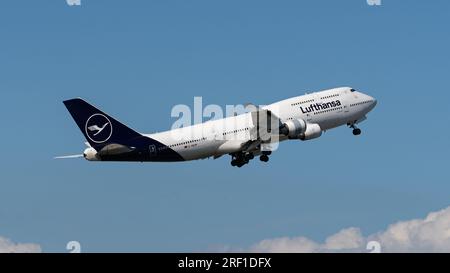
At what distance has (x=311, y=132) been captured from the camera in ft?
A: 363

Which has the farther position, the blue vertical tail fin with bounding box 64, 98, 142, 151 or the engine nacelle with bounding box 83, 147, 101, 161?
the engine nacelle with bounding box 83, 147, 101, 161

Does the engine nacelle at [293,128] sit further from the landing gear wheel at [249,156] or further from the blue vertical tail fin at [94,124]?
the blue vertical tail fin at [94,124]

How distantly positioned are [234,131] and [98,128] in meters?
16.0

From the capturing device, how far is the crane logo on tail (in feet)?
334

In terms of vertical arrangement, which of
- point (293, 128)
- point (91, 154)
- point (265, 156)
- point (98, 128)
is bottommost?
point (91, 154)

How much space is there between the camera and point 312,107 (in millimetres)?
114125

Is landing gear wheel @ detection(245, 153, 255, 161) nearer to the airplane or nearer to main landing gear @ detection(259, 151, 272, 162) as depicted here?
the airplane

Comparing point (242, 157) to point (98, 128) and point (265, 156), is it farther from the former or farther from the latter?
point (98, 128)

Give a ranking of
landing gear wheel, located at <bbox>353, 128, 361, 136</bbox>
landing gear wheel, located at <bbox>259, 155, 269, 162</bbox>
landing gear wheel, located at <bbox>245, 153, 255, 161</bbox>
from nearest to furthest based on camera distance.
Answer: landing gear wheel, located at <bbox>259, 155, 269, 162</bbox> < landing gear wheel, located at <bbox>245, 153, 255, 161</bbox> < landing gear wheel, located at <bbox>353, 128, 361, 136</bbox>

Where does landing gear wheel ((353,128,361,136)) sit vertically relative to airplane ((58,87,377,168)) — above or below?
above

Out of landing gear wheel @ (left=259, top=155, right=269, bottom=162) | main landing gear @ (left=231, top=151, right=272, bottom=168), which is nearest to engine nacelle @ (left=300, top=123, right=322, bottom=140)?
main landing gear @ (left=231, top=151, right=272, bottom=168)

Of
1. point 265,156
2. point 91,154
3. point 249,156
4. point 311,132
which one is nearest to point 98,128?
point 91,154
